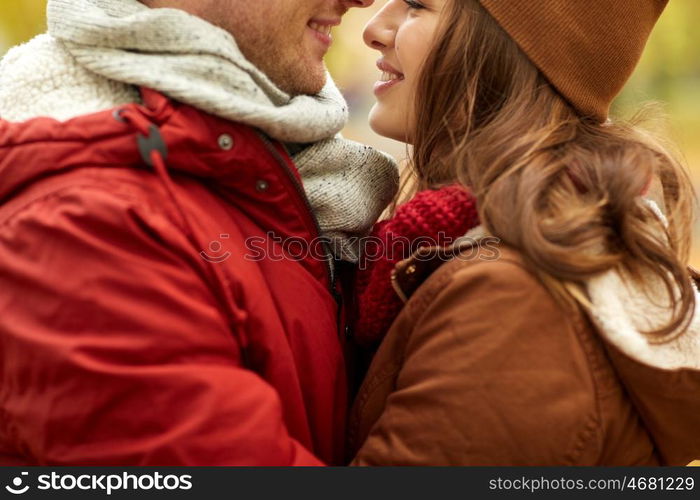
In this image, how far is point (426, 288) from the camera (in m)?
1.26

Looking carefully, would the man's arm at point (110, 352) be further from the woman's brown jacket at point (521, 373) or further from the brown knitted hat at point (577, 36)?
the brown knitted hat at point (577, 36)

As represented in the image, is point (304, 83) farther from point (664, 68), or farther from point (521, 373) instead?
point (664, 68)

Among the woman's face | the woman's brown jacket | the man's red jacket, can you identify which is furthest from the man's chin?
the woman's brown jacket

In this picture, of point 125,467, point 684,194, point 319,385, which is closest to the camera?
point 125,467

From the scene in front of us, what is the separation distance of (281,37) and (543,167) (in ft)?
1.95

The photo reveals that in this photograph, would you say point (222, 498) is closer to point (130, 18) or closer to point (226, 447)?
point (226, 447)

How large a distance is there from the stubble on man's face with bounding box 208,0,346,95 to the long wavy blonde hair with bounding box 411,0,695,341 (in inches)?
9.2

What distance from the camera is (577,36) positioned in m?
1.46

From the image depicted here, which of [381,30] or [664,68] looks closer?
[381,30]

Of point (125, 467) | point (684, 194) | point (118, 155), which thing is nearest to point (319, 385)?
point (125, 467)

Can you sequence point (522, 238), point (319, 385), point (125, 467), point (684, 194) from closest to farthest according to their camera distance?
1. point (125, 467)
2. point (522, 238)
3. point (319, 385)
4. point (684, 194)

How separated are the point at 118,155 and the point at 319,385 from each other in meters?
0.51

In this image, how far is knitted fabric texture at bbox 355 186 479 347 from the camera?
131cm

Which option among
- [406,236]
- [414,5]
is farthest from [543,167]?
[414,5]
